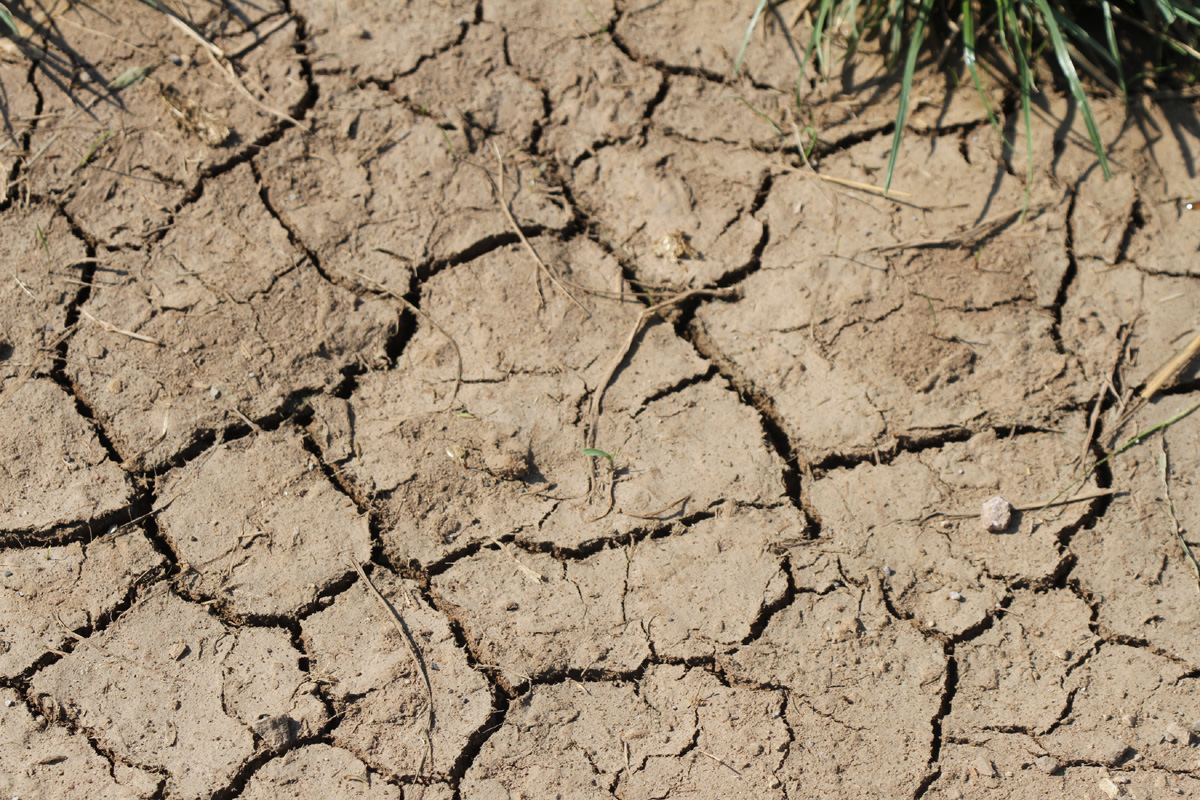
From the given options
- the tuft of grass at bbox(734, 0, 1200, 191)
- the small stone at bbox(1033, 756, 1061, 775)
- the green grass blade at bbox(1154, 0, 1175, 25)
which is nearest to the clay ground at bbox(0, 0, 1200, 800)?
the small stone at bbox(1033, 756, 1061, 775)

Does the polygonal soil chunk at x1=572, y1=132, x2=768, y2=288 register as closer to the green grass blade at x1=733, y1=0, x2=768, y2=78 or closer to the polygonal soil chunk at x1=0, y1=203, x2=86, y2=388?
the green grass blade at x1=733, y1=0, x2=768, y2=78

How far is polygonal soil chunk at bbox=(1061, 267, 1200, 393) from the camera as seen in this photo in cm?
220

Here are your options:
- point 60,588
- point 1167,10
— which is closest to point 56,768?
point 60,588

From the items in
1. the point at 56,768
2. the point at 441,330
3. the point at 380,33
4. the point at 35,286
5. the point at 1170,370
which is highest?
the point at 380,33

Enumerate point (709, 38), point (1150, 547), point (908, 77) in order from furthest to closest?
point (709, 38)
point (908, 77)
point (1150, 547)

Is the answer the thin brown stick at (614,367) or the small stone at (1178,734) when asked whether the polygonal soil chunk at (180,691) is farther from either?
the small stone at (1178,734)

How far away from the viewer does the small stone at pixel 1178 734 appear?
1858mm

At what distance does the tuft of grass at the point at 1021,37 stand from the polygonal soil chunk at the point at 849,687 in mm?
1278

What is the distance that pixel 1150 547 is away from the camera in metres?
2.03

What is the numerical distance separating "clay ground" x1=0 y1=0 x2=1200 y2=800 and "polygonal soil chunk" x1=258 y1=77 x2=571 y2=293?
12mm

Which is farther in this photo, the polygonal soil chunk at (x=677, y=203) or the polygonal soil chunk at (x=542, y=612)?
the polygonal soil chunk at (x=677, y=203)

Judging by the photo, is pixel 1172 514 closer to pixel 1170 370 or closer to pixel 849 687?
pixel 1170 370

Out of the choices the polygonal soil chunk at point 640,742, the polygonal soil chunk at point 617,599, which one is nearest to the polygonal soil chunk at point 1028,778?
the polygonal soil chunk at point 640,742

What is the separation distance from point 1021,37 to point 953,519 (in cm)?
152
